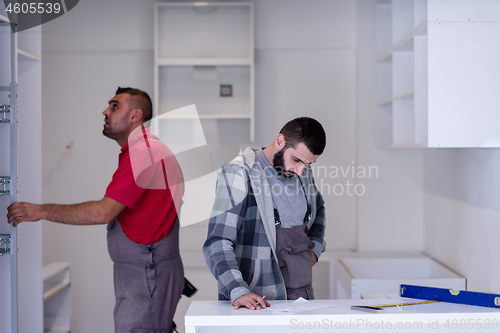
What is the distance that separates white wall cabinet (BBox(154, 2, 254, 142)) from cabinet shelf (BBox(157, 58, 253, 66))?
44 millimetres

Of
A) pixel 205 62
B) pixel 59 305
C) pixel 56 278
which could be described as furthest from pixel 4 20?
pixel 59 305

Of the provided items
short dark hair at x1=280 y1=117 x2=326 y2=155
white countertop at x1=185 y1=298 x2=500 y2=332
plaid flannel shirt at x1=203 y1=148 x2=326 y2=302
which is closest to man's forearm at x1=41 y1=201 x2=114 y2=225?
plaid flannel shirt at x1=203 y1=148 x2=326 y2=302

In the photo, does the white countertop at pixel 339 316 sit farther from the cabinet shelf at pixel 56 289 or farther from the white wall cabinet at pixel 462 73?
the cabinet shelf at pixel 56 289

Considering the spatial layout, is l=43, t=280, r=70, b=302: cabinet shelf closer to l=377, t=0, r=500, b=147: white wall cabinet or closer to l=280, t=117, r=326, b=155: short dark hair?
l=280, t=117, r=326, b=155: short dark hair

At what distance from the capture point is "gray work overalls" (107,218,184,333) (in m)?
1.94

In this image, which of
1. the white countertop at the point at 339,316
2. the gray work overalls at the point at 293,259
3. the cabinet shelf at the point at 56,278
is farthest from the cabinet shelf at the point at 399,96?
the cabinet shelf at the point at 56,278

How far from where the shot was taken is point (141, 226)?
196 centimetres

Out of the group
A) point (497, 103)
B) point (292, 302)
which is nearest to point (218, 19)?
point (497, 103)

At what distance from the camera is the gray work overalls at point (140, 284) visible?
1939mm

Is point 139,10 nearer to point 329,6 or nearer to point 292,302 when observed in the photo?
point 329,6

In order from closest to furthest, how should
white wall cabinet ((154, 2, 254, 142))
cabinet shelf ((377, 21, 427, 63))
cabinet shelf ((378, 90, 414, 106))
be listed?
1. cabinet shelf ((377, 21, 427, 63))
2. cabinet shelf ((378, 90, 414, 106))
3. white wall cabinet ((154, 2, 254, 142))

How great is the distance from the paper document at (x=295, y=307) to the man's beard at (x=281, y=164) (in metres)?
0.48

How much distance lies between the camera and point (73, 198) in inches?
130

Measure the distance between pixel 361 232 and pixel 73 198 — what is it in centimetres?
212
